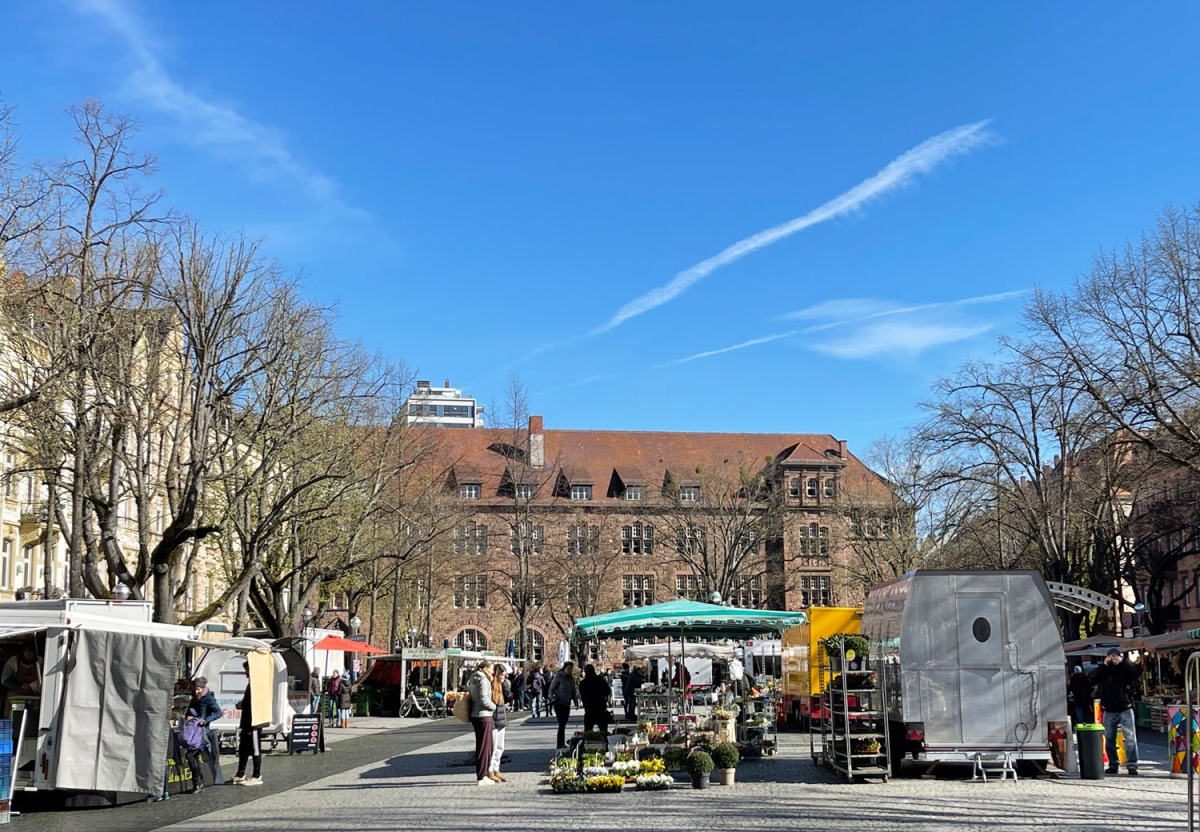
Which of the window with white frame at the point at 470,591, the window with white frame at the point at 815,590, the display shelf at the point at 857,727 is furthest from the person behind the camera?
the window with white frame at the point at 815,590

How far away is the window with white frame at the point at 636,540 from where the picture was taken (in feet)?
285

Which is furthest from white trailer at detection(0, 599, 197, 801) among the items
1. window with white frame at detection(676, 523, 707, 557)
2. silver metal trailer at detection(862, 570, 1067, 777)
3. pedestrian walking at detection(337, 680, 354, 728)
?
window with white frame at detection(676, 523, 707, 557)

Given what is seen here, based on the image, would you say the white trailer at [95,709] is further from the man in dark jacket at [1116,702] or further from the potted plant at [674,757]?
the man in dark jacket at [1116,702]

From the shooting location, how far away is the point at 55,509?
25.8m

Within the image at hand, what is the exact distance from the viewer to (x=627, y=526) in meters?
89.7

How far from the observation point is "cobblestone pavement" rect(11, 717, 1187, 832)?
14.1 metres

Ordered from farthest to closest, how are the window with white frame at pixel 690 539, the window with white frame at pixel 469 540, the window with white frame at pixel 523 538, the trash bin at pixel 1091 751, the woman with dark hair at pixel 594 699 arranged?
1. the window with white frame at pixel 690 539
2. the window with white frame at pixel 523 538
3. the window with white frame at pixel 469 540
4. the woman with dark hair at pixel 594 699
5. the trash bin at pixel 1091 751

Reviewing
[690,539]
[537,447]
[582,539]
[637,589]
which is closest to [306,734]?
[690,539]

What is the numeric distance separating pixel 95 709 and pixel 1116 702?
14922mm

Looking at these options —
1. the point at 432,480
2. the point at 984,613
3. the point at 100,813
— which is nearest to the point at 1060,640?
the point at 984,613

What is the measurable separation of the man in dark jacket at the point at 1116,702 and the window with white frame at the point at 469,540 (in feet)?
126

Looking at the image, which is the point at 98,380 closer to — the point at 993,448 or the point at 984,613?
the point at 984,613

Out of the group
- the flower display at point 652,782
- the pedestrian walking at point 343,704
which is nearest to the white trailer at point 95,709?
the flower display at point 652,782

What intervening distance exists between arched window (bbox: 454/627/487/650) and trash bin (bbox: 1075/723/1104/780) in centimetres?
→ 7073
